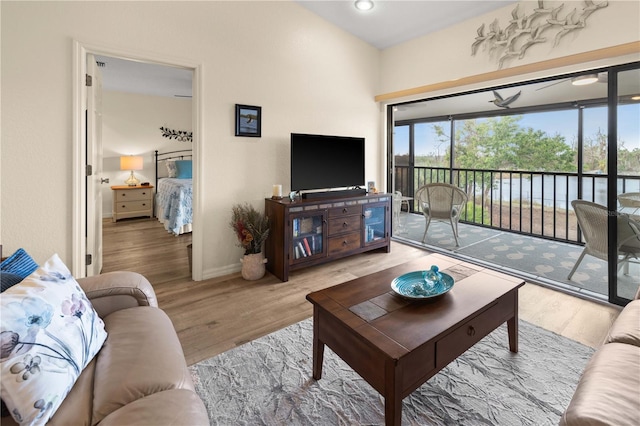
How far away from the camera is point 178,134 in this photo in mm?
6945

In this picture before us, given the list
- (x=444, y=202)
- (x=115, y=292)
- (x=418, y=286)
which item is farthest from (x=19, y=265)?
(x=444, y=202)

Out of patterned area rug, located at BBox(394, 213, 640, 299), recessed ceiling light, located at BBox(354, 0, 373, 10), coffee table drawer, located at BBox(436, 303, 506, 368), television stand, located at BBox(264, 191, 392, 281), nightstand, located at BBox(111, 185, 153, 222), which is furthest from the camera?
nightstand, located at BBox(111, 185, 153, 222)

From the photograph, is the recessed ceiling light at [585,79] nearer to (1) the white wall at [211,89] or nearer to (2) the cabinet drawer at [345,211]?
(1) the white wall at [211,89]

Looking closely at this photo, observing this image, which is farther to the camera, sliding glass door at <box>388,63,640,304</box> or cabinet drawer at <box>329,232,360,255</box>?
cabinet drawer at <box>329,232,360,255</box>

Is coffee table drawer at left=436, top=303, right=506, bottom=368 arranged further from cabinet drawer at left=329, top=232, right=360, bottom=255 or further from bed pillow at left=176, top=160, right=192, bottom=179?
bed pillow at left=176, top=160, right=192, bottom=179

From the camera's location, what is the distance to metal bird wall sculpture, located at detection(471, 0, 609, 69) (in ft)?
8.56

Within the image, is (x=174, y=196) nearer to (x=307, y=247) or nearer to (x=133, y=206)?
(x=133, y=206)

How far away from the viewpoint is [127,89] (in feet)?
19.7

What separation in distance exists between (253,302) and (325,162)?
171cm

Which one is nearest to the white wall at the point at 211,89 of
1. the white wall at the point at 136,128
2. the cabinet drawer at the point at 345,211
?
the cabinet drawer at the point at 345,211

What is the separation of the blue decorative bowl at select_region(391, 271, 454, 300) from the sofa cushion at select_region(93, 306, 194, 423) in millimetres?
1069

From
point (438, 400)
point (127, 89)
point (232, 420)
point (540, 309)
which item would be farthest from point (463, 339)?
point (127, 89)

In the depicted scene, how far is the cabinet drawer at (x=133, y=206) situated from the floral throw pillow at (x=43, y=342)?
5318 mm

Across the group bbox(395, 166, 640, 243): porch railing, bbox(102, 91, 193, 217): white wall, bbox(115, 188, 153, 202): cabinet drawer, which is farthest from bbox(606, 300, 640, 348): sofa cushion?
bbox(102, 91, 193, 217): white wall
